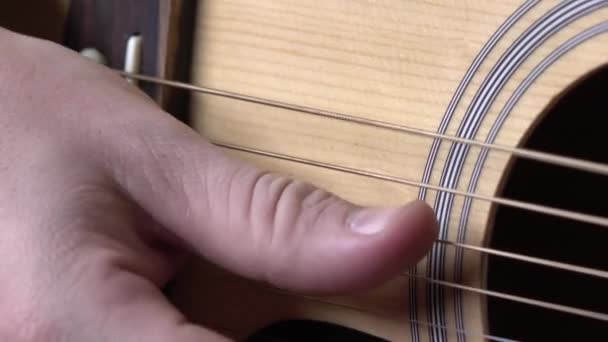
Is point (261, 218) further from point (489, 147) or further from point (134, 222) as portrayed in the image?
point (489, 147)

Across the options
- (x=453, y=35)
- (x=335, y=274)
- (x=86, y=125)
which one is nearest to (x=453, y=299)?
(x=335, y=274)

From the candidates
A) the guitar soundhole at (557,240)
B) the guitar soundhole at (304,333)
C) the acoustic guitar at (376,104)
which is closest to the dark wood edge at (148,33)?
the acoustic guitar at (376,104)

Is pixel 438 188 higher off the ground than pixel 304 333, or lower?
higher

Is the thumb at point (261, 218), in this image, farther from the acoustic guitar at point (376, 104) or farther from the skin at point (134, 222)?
the acoustic guitar at point (376, 104)

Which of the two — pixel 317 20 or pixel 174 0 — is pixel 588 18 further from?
pixel 174 0

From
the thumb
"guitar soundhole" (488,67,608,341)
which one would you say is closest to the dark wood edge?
the thumb

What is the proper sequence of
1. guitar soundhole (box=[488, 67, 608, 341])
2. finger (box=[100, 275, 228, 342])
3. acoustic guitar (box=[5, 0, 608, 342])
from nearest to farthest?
finger (box=[100, 275, 228, 342]) < acoustic guitar (box=[5, 0, 608, 342]) < guitar soundhole (box=[488, 67, 608, 341])

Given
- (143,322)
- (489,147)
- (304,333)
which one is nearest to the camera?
(143,322)

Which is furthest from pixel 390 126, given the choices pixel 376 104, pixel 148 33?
pixel 148 33

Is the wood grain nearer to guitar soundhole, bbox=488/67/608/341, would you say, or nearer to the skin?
the skin
